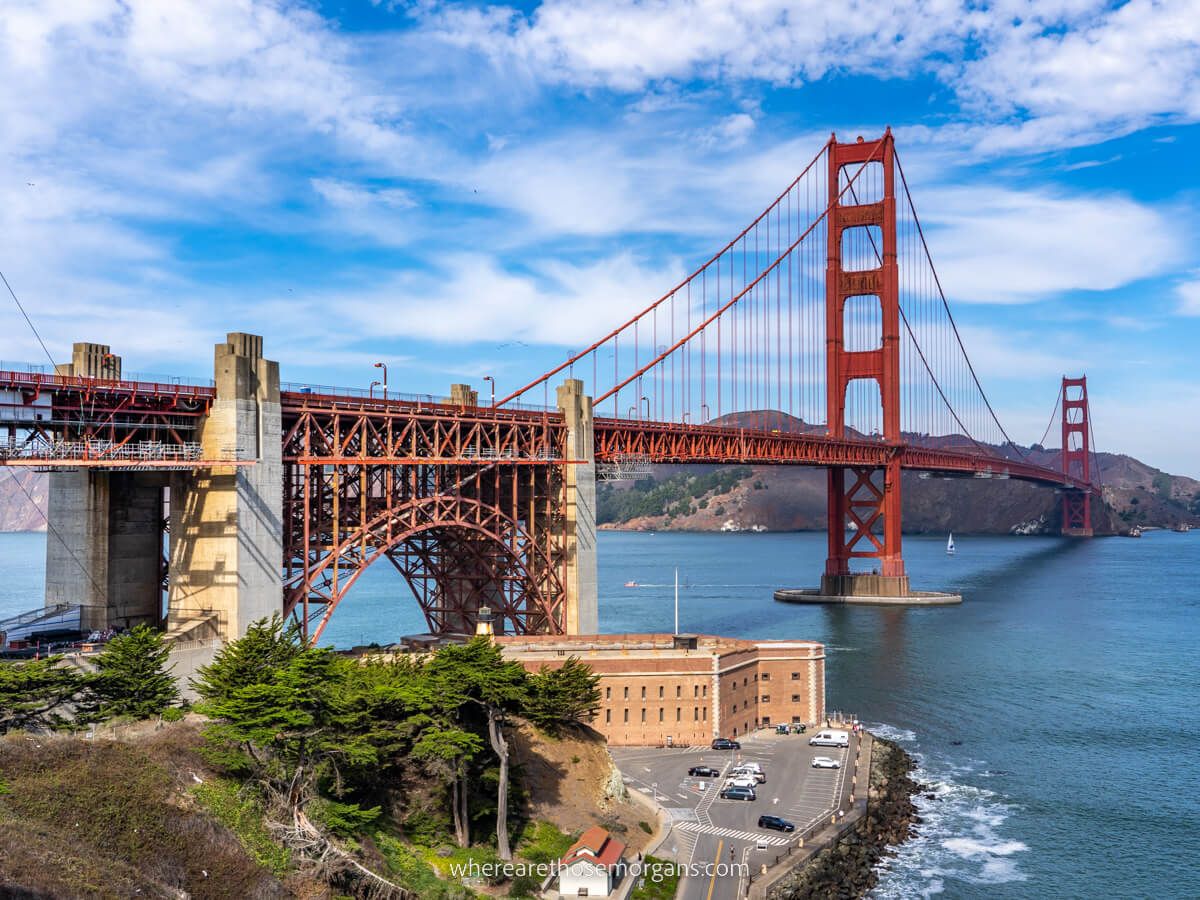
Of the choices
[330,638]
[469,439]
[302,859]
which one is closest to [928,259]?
[330,638]

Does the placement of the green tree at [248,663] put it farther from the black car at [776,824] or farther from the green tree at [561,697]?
the black car at [776,824]

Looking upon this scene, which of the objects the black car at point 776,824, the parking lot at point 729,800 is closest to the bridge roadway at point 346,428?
the parking lot at point 729,800

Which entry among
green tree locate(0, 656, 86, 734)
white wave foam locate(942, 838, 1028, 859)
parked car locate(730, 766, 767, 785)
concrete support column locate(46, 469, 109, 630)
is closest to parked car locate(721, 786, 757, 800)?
parked car locate(730, 766, 767, 785)

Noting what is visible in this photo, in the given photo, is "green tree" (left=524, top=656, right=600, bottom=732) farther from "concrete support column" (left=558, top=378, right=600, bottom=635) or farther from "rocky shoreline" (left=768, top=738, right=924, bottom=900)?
"concrete support column" (left=558, top=378, right=600, bottom=635)

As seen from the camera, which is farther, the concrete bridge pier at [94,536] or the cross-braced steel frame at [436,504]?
the cross-braced steel frame at [436,504]

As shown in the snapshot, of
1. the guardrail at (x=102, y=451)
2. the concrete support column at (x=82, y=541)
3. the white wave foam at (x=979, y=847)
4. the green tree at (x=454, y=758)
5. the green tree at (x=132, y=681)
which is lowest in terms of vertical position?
the white wave foam at (x=979, y=847)

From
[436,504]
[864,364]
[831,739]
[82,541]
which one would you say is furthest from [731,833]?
[864,364]

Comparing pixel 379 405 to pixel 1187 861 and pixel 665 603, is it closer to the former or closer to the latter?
pixel 1187 861

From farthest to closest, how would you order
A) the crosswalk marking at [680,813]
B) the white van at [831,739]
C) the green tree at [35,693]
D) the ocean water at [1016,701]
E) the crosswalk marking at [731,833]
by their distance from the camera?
1. the white van at [831,739]
2. the ocean water at [1016,701]
3. the crosswalk marking at [680,813]
4. the crosswalk marking at [731,833]
5. the green tree at [35,693]
